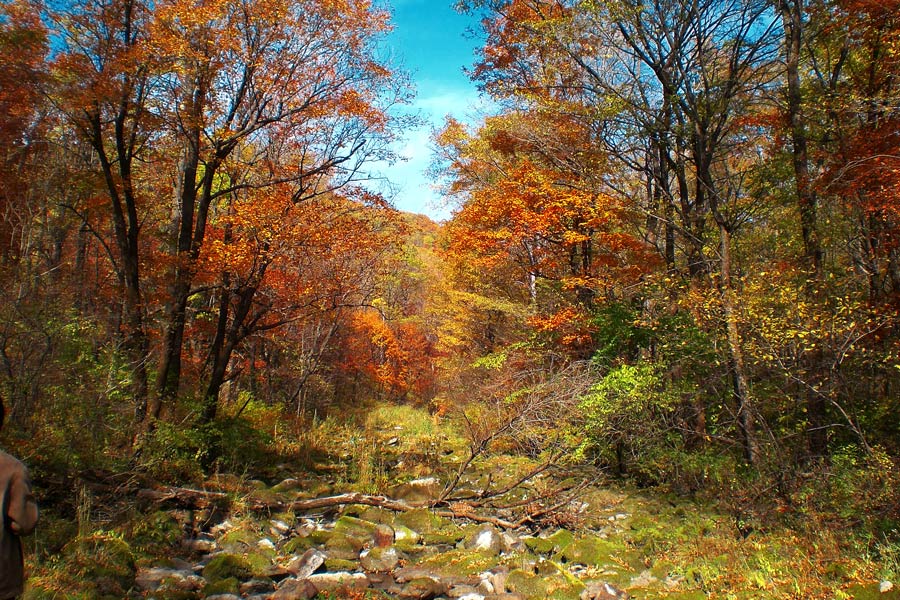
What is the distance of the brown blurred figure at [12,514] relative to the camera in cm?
316

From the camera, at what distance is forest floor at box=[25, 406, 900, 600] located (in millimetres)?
5812

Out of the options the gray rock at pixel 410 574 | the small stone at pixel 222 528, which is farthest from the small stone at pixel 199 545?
the gray rock at pixel 410 574

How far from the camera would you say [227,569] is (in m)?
6.61

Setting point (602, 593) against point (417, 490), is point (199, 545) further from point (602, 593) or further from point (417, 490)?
point (602, 593)

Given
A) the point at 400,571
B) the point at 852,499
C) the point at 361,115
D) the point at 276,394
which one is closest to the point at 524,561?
the point at 400,571

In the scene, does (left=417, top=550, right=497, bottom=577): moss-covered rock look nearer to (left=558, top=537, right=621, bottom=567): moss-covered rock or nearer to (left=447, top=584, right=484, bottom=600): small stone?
(left=447, top=584, right=484, bottom=600): small stone

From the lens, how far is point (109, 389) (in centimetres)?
757

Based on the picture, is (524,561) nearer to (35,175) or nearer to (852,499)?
(852,499)

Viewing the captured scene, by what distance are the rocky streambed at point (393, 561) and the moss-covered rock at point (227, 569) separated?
1 cm

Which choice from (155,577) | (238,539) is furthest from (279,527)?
(155,577)

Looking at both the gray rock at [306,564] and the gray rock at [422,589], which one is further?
the gray rock at [306,564]

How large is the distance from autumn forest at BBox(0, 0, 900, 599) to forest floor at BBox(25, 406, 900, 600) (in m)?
0.10

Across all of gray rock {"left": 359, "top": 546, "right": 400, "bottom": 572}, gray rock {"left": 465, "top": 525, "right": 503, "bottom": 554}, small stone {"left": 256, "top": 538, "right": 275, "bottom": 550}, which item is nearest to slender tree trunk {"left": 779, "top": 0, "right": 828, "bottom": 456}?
gray rock {"left": 465, "top": 525, "right": 503, "bottom": 554}

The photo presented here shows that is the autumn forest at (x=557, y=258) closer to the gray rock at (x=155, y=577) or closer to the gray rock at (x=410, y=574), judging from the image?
the gray rock at (x=155, y=577)
